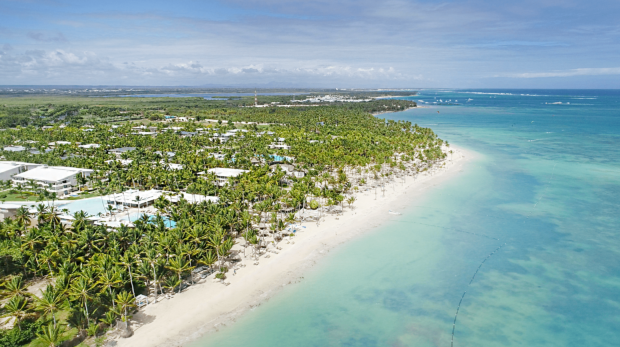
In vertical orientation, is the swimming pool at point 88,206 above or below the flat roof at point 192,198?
below

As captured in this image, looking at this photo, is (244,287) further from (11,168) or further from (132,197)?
(11,168)

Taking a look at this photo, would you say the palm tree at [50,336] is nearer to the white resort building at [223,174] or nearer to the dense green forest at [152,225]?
the dense green forest at [152,225]

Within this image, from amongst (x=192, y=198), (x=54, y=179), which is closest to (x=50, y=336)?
(x=192, y=198)

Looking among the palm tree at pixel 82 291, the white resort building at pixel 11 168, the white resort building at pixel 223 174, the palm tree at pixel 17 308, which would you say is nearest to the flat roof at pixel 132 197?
the white resort building at pixel 223 174

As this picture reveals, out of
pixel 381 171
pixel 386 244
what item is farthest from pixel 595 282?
pixel 381 171

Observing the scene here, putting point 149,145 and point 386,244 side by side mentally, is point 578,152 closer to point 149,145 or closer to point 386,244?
point 386,244
